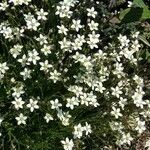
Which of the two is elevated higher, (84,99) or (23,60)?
(23,60)

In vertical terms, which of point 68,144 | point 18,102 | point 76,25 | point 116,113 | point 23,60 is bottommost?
point 68,144

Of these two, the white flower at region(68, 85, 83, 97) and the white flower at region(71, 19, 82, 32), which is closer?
the white flower at region(68, 85, 83, 97)

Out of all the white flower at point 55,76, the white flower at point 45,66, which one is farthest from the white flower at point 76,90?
the white flower at point 45,66

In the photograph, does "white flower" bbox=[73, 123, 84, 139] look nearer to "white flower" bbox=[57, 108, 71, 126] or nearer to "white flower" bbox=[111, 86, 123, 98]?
"white flower" bbox=[57, 108, 71, 126]

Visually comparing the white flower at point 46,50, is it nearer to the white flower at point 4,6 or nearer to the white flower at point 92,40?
the white flower at point 92,40

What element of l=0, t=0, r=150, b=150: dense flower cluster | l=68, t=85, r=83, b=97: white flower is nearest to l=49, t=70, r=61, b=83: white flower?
l=0, t=0, r=150, b=150: dense flower cluster

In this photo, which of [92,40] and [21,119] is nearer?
[21,119]

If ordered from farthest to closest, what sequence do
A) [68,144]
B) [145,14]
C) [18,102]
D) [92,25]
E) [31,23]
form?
[145,14] → [92,25] → [31,23] → [68,144] → [18,102]

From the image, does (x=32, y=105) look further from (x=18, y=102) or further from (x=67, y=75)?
(x=67, y=75)

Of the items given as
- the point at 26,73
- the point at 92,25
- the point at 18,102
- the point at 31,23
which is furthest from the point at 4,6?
the point at 18,102
